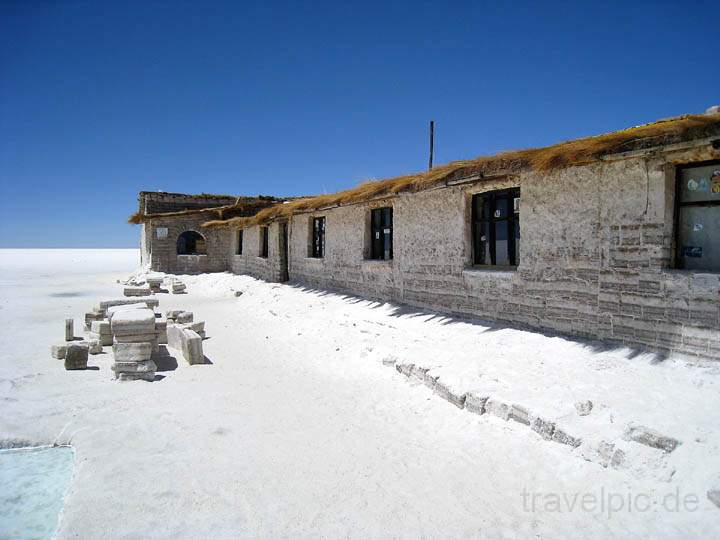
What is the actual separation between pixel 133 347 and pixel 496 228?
6211 millimetres

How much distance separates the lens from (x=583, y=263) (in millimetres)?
5875

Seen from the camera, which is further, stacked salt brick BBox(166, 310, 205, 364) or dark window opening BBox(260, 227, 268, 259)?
dark window opening BBox(260, 227, 268, 259)

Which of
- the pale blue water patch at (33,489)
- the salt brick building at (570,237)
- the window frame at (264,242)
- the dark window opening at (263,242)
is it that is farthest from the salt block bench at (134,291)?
the pale blue water patch at (33,489)

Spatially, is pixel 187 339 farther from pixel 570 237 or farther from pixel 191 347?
pixel 570 237

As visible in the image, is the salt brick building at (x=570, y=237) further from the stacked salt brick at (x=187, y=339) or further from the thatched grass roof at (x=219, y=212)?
the thatched grass roof at (x=219, y=212)

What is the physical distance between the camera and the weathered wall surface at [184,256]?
2206 centimetres

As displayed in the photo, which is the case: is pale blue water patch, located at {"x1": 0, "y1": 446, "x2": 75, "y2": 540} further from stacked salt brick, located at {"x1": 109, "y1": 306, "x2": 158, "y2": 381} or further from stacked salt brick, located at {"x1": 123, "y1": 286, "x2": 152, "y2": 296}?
stacked salt brick, located at {"x1": 123, "y1": 286, "x2": 152, "y2": 296}

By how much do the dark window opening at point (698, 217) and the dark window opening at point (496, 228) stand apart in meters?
2.21

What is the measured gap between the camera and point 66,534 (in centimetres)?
294

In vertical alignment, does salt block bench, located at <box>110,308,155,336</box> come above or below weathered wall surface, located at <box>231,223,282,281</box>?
below

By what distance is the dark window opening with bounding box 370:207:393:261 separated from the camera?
1026 centimetres

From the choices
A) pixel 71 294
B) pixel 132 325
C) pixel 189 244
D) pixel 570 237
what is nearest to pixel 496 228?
pixel 570 237

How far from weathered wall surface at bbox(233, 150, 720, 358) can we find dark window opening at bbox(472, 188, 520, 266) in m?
0.22

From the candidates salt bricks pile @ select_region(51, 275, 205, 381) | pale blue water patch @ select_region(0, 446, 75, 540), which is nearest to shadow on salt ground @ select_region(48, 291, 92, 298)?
salt bricks pile @ select_region(51, 275, 205, 381)
